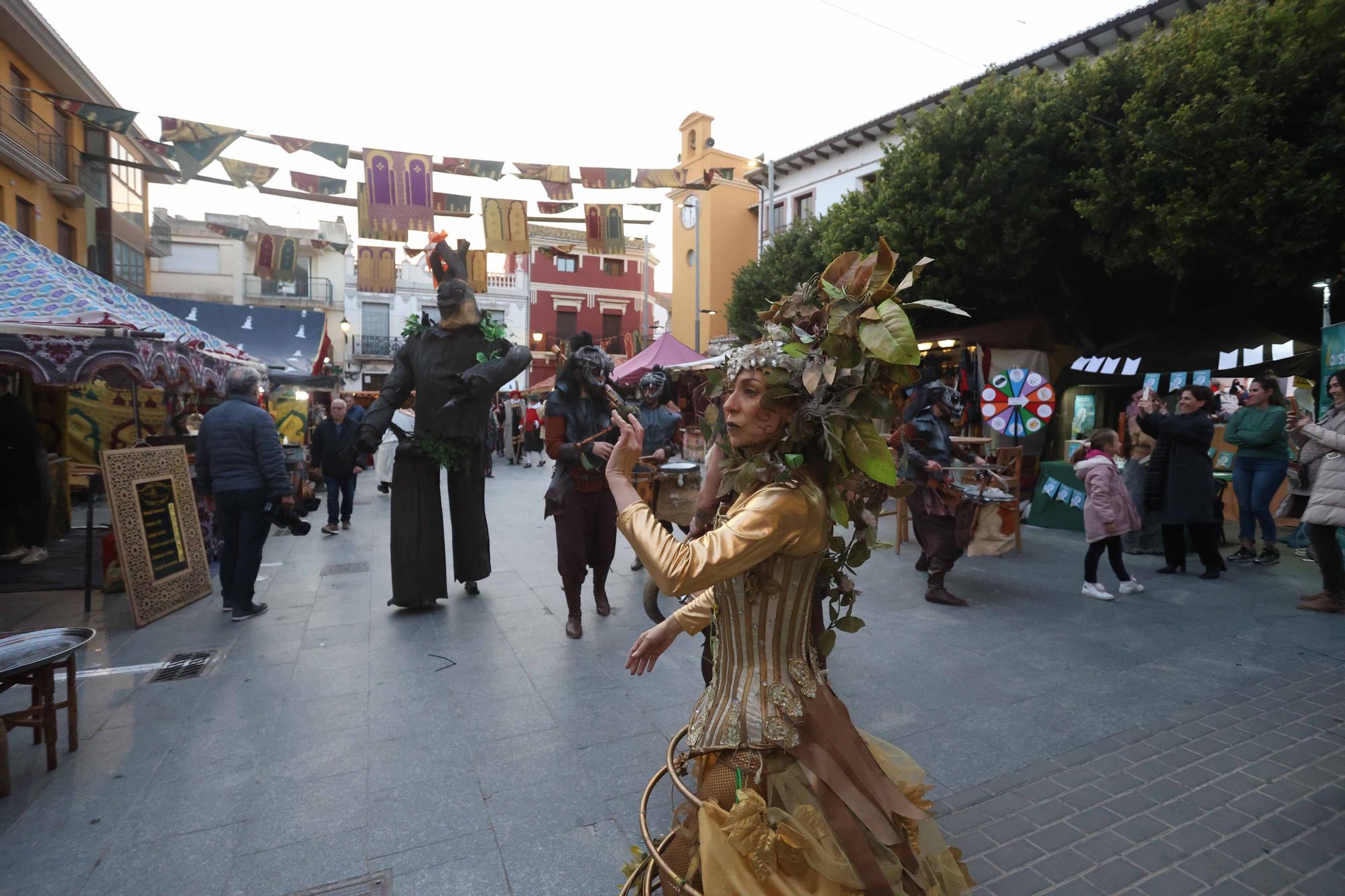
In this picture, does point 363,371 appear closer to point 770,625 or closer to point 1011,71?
point 1011,71

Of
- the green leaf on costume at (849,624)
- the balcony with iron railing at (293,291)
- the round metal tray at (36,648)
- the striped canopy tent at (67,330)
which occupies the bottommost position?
the round metal tray at (36,648)

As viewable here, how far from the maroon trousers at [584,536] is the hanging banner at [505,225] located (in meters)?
6.88

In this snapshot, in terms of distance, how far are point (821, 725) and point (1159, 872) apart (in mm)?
1520

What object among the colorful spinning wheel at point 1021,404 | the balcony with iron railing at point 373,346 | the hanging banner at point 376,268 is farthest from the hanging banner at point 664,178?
the balcony with iron railing at point 373,346

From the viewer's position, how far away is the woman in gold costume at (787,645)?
5.27 ft

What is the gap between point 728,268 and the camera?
84.3ft

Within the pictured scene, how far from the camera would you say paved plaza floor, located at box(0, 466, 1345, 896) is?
2.35 meters

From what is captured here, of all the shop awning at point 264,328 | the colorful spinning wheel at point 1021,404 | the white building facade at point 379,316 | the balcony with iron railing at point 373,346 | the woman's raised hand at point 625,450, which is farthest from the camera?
the balcony with iron railing at point 373,346

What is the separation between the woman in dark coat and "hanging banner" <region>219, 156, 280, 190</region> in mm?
10716

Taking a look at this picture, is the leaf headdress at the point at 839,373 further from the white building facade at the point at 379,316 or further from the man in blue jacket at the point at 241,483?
the white building facade at the point at 379,316

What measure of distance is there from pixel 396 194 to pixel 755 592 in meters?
9.72

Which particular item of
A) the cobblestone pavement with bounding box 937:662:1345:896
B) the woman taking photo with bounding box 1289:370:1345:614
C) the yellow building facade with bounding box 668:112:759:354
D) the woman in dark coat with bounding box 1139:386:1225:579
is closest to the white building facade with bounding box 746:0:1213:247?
the yellow building facade with bounding box 668:112:759:354

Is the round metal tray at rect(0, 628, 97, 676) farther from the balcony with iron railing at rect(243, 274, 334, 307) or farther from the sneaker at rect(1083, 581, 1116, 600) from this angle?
the balcony with iron railing at rect(243, 274, 334, 307)

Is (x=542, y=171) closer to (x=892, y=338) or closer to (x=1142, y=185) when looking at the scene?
(x=1142, y=185)
